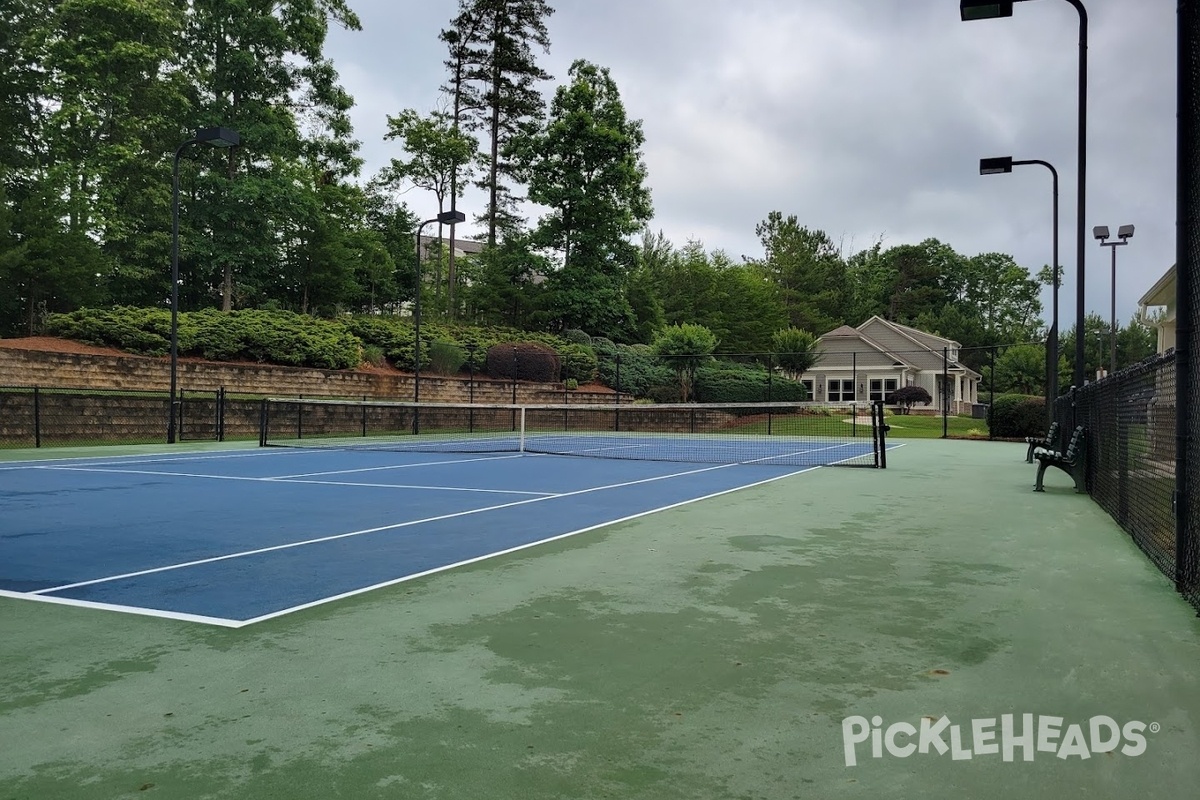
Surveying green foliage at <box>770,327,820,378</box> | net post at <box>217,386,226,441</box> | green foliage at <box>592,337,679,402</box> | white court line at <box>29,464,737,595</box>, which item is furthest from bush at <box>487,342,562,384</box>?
white court line at <box>29,464,737,595</box>

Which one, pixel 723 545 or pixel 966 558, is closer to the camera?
pixel 966 558

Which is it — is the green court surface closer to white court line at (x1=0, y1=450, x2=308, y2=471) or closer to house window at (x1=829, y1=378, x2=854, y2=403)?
white court line at (x1=0, y1=450, x2=308, y2=471)

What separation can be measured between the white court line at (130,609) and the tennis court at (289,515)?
0.02m

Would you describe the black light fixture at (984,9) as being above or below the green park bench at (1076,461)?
above

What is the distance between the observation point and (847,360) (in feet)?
168

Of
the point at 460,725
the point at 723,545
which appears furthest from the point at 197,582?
the point at 723,545

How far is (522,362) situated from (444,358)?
12.6 feet

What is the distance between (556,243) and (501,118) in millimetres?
8629

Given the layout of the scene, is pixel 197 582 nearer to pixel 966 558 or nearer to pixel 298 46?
pixel 966 558

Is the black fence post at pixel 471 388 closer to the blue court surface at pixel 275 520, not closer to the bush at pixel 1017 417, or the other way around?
the blue court surface at pixel 275 520

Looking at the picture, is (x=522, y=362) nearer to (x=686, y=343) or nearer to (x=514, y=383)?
(x=514, y=383)

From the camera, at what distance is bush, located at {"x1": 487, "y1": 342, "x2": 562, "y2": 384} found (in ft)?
112

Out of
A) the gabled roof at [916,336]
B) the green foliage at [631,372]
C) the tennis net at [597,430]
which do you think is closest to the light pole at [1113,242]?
the tennis net at [597,430]

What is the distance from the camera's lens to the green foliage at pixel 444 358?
31.5m
